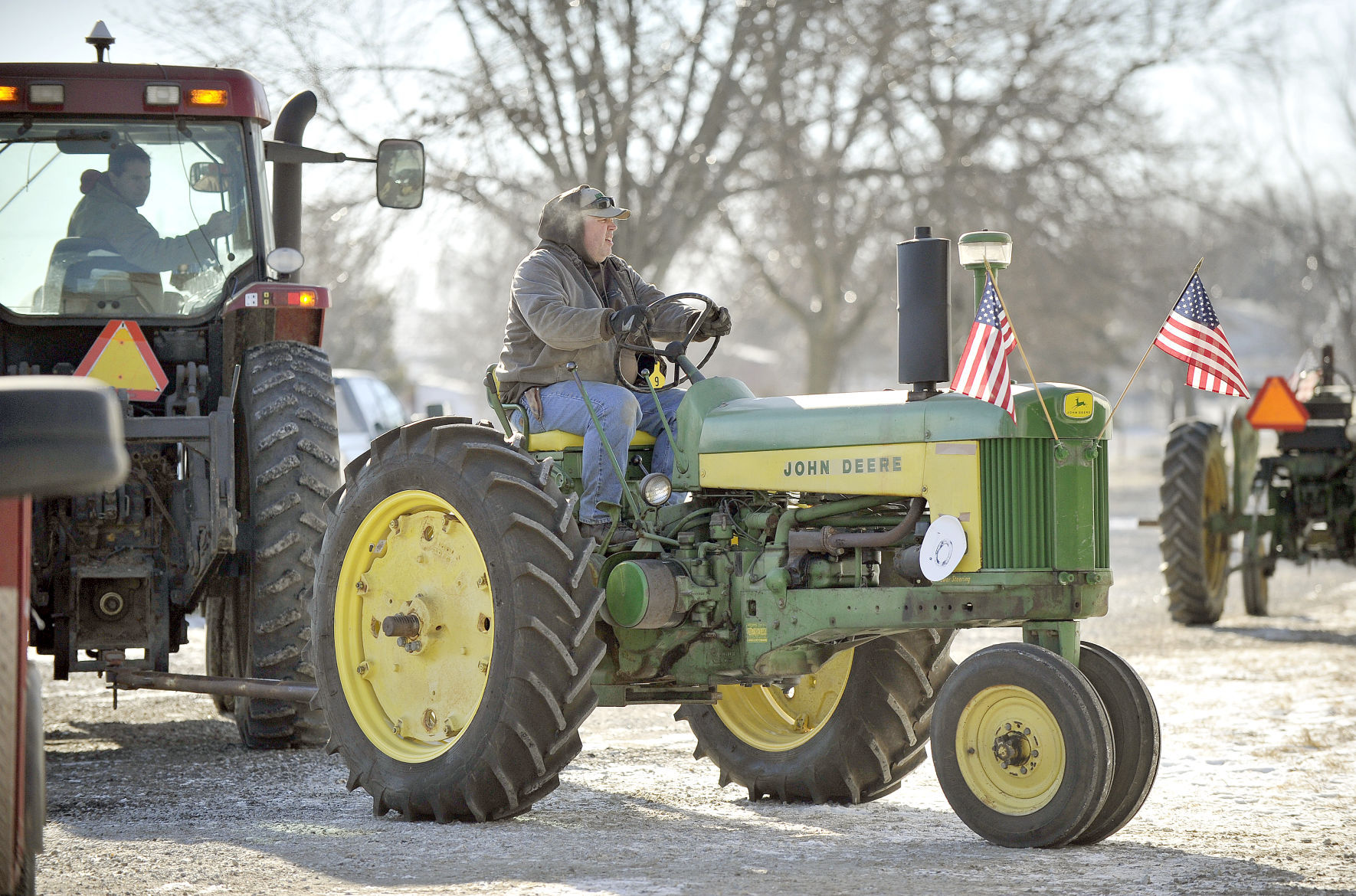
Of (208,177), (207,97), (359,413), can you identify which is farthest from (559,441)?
(359,413)

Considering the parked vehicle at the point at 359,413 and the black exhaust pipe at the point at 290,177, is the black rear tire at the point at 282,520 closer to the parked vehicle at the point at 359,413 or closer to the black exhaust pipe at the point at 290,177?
the black exhaust pipe at the point at 290,177

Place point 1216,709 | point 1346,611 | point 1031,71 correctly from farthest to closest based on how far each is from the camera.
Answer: point 1031,71, point 1346,611, point 1216,709

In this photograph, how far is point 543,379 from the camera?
253 inches

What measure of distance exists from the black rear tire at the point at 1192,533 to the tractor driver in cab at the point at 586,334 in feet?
22.9

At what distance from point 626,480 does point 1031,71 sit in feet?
53.4

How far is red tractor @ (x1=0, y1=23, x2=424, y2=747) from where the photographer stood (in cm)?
729

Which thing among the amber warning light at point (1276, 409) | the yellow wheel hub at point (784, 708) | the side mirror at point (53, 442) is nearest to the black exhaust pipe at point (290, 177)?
the yellow wheel hub at point (784, 708)

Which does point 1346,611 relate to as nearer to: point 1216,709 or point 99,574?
point 1216,709

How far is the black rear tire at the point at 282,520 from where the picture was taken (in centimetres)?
746

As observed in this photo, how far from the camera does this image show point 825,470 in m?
5.86

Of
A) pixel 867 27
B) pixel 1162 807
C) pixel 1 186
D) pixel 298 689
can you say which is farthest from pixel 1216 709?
pixel 867 27

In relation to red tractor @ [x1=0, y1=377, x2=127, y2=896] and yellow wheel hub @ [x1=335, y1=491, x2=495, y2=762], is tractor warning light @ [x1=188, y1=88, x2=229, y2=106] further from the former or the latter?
red tractor @ [x1=0, y1=377, x2=127, y2=896]

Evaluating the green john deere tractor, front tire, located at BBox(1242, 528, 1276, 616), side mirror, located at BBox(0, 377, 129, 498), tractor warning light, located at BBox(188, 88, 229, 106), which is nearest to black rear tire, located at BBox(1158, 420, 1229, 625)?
front tire, located at BBox(1242, 528, 1276, 616)

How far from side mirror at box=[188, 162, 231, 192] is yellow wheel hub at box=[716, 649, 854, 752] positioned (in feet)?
10.8
